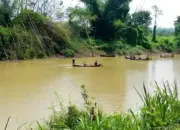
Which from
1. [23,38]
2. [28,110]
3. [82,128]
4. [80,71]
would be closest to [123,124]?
[82,128]

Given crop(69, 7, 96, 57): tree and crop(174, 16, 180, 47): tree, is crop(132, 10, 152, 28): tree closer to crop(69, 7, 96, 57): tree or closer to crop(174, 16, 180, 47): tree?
crop(174, 16, 180, 47): tree

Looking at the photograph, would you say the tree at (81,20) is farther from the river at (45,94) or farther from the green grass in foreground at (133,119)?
the green grass in foreground at (133,119)

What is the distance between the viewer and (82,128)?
3693 mm

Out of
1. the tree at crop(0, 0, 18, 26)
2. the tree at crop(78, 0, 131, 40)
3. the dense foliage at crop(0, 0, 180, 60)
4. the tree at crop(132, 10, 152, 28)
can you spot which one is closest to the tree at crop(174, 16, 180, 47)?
the dense foliage at crop(0, 0, 180, 60)

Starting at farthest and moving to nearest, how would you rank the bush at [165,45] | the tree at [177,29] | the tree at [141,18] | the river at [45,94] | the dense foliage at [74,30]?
the tree at [177,29] → the bush at [165,45] → the tree at [141,18] → the dense foliage at [74,30] → the river at [45,94]

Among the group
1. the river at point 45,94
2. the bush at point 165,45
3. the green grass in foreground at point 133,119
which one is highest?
Result: the bush at point 165,45

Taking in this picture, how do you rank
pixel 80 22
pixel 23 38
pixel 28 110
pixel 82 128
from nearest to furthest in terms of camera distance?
pixel 82 128, pixel 28 110, pixel 23 38, pixel 80 22

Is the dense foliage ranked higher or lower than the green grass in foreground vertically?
higher

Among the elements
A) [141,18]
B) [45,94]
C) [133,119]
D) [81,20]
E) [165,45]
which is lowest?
[45,94]

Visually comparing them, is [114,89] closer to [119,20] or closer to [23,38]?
[23,38]

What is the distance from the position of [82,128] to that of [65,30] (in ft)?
82.8

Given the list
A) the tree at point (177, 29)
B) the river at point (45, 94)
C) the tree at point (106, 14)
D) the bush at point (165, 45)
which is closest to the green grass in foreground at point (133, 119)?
the river at point (45, 94)

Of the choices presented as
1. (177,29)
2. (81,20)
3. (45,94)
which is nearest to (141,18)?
(177,29)

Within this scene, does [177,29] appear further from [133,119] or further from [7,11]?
[133,119]
